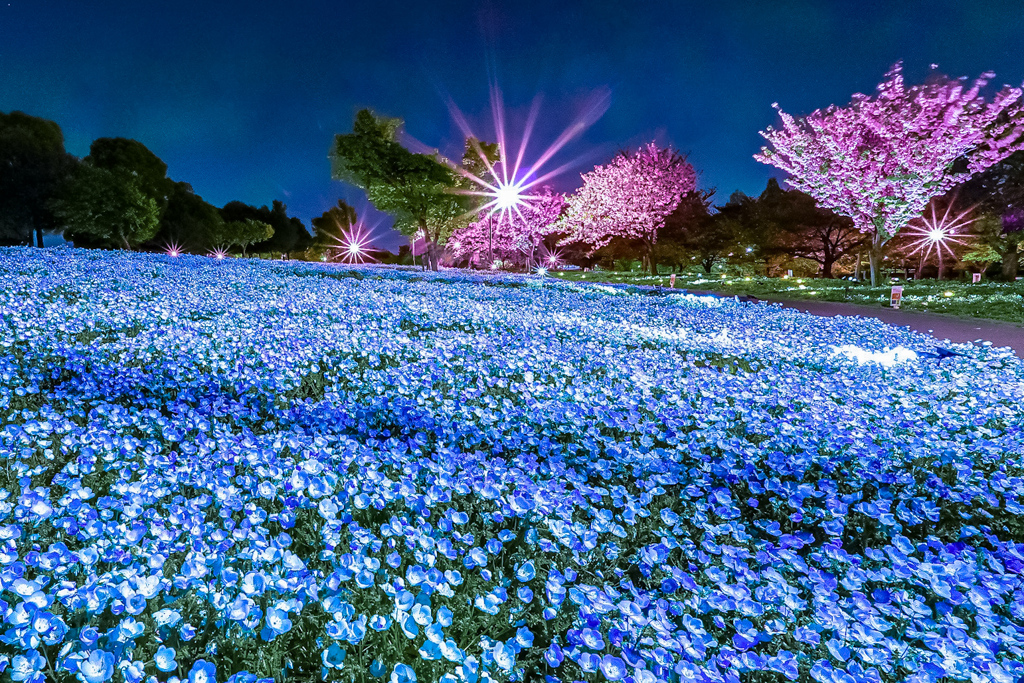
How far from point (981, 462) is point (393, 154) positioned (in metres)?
33.8

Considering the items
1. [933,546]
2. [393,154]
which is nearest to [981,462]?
[933,546]

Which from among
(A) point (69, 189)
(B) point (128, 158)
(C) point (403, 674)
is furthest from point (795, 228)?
(B) point (128, 158)

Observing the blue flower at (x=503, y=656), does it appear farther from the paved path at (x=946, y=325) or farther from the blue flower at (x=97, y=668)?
the paved path at (x=946, y=325)

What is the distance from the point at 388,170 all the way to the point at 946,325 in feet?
96.8

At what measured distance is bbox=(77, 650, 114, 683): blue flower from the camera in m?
1.92

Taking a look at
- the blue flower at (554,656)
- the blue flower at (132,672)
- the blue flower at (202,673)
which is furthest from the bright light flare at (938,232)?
the blue flower at (132,672)

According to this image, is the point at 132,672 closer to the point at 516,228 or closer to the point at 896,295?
the point at 896,295

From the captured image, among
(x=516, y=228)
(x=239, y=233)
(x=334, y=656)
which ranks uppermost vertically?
(x=239, y=233)

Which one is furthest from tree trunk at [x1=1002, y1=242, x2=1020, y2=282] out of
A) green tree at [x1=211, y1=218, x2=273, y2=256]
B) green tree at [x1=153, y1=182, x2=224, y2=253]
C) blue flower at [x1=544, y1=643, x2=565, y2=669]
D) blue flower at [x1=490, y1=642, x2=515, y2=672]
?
green tree at [x1=211, y1=218, x2=273, y2=256]

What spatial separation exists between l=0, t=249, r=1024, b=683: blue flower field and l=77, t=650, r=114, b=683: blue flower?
23mm

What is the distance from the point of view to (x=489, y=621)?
2588 mm

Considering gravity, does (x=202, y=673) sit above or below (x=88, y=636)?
below

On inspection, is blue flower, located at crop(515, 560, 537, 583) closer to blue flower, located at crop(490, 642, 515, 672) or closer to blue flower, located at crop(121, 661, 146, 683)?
blue flower, located at crop(490, 642, 515, 672)

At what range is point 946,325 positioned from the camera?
1503 centimetres
